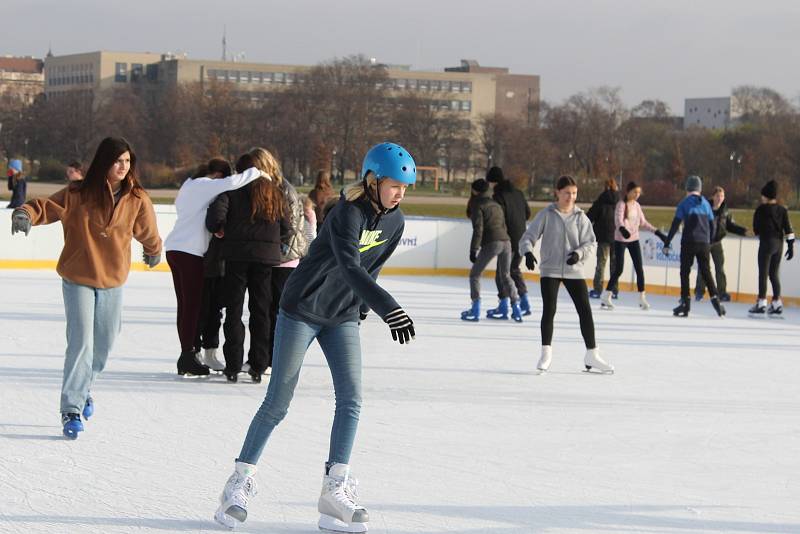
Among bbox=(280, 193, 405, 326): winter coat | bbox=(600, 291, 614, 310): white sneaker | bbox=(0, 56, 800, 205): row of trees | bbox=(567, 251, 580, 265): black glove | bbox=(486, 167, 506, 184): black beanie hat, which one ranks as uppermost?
bbox=(0, 56, 800, 205): row of trees

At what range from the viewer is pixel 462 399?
822 cm

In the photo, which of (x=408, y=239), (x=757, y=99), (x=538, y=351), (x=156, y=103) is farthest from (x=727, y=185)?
(x=538, y=351)

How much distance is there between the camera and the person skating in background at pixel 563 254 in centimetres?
931

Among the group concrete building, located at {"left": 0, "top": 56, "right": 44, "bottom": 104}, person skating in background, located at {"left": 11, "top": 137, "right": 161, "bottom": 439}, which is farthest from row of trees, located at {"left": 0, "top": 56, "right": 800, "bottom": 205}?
person skating in background, located at {"left": 11, "top": 137, "right": 161, "bottom": 439}

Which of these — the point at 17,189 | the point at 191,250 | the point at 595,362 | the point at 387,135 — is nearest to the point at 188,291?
the point at 191,250

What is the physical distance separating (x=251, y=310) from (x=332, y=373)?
379cm

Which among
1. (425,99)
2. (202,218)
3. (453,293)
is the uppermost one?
(425,99)

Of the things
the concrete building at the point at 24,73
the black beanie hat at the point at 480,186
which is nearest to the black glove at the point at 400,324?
the black beanie hat at the point at 480,186

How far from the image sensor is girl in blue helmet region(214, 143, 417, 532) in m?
4.65

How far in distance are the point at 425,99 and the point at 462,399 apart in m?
89.7

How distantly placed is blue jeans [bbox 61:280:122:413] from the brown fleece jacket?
7 cm

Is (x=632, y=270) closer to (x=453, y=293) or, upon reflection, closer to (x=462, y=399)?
(x=453, y=293)

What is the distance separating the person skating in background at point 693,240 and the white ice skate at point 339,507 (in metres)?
10.4

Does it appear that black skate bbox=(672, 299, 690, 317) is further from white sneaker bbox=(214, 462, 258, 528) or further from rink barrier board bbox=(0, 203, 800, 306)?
white sneaker bbox=(214, 462, 258, 528)
